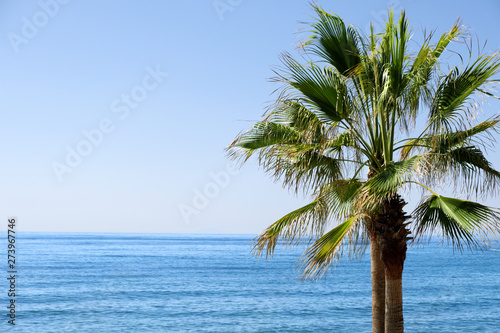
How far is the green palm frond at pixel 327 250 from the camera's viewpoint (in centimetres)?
650

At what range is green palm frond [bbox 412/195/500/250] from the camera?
6023 mm

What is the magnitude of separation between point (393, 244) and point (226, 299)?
32.0 metres

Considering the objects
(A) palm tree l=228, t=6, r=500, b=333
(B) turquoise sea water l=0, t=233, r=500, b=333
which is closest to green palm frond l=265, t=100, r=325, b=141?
(A) palm tree l=228, t=6, r=500, b=333

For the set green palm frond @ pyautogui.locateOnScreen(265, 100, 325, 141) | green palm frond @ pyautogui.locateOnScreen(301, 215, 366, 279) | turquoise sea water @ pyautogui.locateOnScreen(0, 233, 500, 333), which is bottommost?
turquoise sea water @ pyautogui.locateOnScreen(0, 233, 500, 333)

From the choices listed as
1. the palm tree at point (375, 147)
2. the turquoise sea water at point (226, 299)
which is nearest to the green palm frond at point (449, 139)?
the palm tree at point (375, 147)

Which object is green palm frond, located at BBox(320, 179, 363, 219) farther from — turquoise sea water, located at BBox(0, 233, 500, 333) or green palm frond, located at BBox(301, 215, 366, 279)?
turquoise sea water, located at BBox(0, 233, 500, 333)

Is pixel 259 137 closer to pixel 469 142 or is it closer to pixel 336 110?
pixel 336 110

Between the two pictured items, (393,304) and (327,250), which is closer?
(327,250)

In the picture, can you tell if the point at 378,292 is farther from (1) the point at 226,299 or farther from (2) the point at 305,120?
(1) the point at 226,299

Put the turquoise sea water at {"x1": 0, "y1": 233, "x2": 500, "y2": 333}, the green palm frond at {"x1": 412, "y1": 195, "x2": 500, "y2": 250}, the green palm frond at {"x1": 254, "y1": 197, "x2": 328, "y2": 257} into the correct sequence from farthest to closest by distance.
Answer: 1. the turquoise sea water at {"x1": 0, "y1": 233, "x2": 500, "y2": 333}
2. the green palm frond at {"x1": 254, "y1": 197, "x2": 328, "y2": 257}
3. the green palm frond at {"x1": 412, "y1": 195, "x2": 500, "y2": 250}

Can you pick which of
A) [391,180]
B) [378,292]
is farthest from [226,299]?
[391,180]

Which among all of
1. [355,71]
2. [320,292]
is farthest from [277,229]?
[320,292]

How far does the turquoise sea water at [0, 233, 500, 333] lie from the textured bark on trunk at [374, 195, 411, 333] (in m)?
20.8

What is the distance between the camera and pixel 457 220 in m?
6.21
